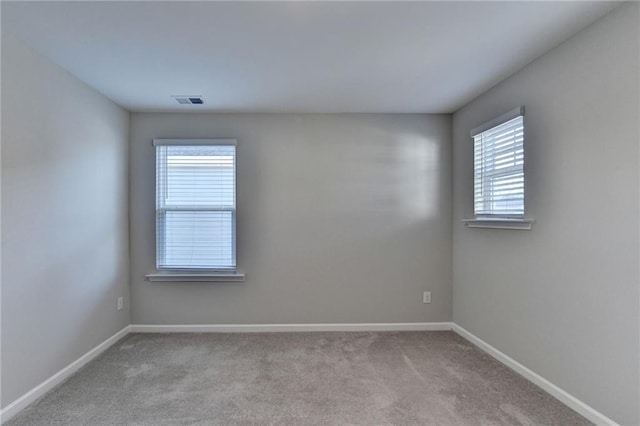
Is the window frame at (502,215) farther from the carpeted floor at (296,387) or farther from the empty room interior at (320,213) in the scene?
the carpeted floor at (296,387)

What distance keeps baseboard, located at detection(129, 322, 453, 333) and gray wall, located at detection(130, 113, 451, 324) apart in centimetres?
6

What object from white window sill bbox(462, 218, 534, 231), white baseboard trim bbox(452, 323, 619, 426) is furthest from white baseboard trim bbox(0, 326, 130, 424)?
white window sill bbox(462, 218, 534, 231)

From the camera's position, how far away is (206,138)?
3471mm

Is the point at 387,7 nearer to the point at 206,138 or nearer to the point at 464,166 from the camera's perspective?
the point at 464,166

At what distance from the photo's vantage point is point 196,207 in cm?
346

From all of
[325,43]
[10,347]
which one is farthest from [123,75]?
[10,347]

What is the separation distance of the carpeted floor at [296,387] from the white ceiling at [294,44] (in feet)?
7.89

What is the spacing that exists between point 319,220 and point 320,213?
0.08 metres

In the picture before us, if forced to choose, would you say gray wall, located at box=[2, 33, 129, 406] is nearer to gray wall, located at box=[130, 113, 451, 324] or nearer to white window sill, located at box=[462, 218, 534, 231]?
gray wall, located at box=[130, 113, 451, 324]

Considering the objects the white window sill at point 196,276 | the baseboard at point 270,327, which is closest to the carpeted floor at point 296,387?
the baseboard at point 270,327

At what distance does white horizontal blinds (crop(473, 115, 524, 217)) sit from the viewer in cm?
251

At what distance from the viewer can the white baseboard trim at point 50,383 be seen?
198cm

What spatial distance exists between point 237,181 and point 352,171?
4.19 feet

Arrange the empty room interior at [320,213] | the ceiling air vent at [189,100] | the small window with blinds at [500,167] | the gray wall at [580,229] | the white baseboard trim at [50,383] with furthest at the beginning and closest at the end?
the ceiling air vent at [189,100], the small window with blinds at [500,167], the white baseboard trim at [50,383], the empty room interior at [320,213], the gray wall at [580,229]
